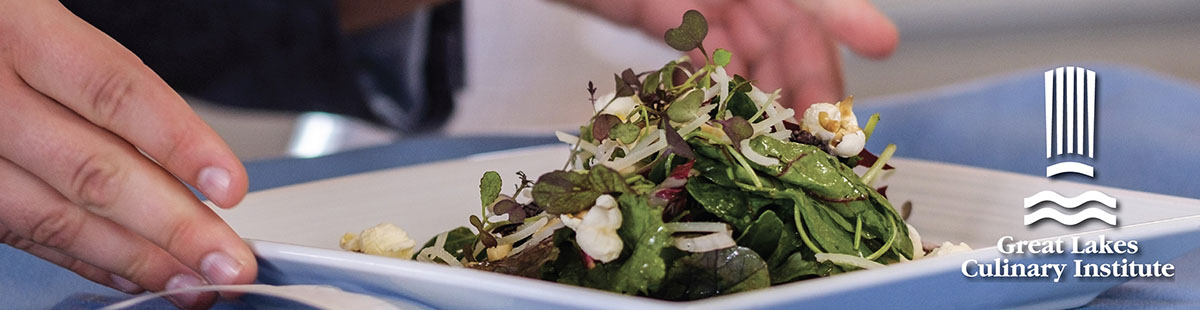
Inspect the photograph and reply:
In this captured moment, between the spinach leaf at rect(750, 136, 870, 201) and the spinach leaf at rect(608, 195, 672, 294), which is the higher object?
the spinach leaf at rect(750, 136, 870, 201)

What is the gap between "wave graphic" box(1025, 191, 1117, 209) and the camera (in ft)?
1.72

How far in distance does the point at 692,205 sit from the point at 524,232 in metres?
0.08

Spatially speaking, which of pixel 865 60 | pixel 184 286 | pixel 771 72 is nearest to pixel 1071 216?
pixel 771 72

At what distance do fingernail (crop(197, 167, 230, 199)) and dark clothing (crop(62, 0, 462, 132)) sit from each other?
3.19ft

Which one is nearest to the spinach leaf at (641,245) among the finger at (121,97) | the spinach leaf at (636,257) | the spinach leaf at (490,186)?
the spinach leaf at (636,257)

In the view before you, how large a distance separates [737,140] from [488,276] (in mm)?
160

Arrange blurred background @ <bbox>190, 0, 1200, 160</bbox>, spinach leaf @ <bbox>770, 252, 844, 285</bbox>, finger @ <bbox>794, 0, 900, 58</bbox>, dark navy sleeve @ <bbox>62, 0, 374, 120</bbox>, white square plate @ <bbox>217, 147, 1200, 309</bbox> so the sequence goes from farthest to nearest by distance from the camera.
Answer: blurred background @ <bbox>190, 0, 1200, 160</bbox>, dark navy sleeve @ <bbox>62, 0, 374, 120</bbox>, finger @ <bbox>794, 0, 900, 58</bbox>, spinach leaf @ <bbox>770, 252, 844, 285</bbox>, white square plate @ <bbox>217, 147, 1200, 309</bbox>

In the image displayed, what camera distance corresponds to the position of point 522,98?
10.3 feet

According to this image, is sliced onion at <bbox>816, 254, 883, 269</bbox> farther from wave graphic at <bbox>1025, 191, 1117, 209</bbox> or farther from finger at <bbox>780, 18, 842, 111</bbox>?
finger at <bbox>780, 18, 842, 111</bbox>

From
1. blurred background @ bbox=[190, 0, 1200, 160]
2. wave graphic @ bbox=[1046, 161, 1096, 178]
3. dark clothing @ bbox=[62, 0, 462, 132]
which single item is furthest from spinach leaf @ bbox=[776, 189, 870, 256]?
blurred background @ bbox=[190, 0, 1200, 160]

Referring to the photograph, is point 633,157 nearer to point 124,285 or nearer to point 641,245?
point 641,245

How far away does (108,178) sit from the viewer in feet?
1.66

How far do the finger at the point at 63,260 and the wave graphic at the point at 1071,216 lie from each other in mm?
539

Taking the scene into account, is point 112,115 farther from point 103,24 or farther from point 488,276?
point 103,24
